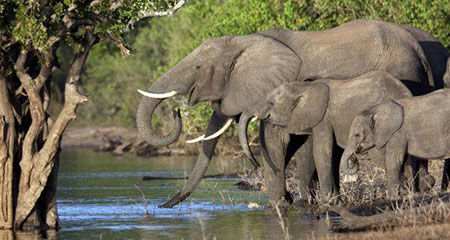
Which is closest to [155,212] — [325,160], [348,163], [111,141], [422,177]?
[325,160]

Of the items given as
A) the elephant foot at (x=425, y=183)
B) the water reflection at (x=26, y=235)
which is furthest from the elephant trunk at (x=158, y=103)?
the elephant foot at (x=425, y=183)

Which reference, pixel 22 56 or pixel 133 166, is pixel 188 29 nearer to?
pixel 133 166

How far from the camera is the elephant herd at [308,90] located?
682 inches

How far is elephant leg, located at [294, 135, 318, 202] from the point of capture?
1855cm

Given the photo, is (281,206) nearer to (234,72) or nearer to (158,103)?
(234,72)

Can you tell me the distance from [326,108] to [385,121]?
4.48 ft

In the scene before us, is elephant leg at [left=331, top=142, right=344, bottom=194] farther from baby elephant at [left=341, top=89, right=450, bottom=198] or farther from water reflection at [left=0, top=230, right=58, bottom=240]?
water reflection at [left=0, top=230, right=58, bottom=240]

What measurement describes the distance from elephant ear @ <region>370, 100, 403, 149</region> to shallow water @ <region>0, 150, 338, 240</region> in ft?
5.28

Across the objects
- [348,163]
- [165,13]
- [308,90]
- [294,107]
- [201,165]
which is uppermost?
[165,13]

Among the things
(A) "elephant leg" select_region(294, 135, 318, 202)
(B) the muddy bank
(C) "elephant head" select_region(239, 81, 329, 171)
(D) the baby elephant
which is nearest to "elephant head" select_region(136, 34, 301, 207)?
(C) "elephant head" select_region(239, 81, 329, 171)

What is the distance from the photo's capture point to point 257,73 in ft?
61.6

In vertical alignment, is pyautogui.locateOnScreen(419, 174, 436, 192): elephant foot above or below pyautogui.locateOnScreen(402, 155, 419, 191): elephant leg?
below

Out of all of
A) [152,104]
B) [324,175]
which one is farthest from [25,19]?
[324,175]

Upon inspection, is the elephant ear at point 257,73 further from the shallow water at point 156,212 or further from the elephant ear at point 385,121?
the elephant ear at point 385,121
